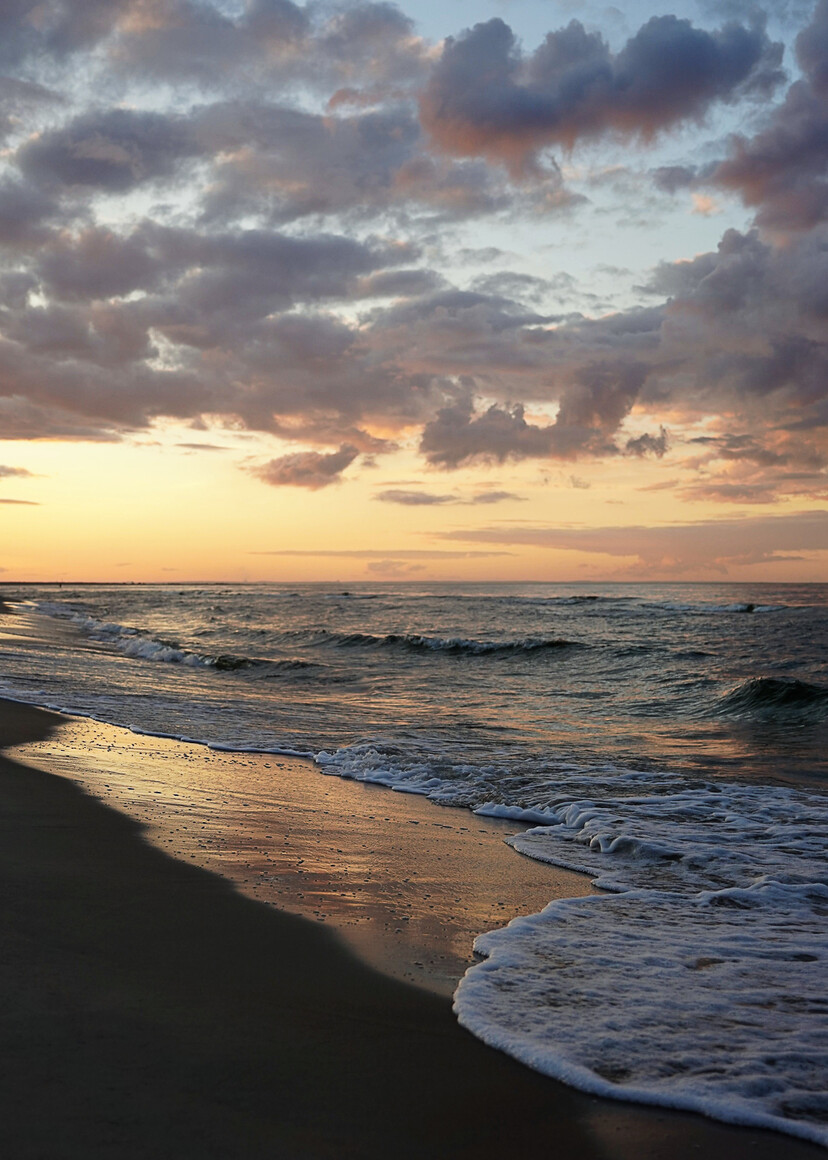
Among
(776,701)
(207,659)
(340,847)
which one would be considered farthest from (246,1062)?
(207,659)

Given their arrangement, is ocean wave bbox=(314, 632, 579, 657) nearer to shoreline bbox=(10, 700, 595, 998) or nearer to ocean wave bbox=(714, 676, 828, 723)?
ocean wave bbox=(714, 676, 828, 723)

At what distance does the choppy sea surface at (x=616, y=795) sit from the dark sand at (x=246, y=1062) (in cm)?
20

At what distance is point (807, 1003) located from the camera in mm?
3305

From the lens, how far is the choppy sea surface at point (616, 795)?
2.90m

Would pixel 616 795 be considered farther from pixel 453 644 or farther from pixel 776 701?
pixel 453 644

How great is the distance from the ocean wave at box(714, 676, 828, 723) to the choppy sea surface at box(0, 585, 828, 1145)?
0.16 feet

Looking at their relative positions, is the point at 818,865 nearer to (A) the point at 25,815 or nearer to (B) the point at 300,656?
(A) the point at 25,815

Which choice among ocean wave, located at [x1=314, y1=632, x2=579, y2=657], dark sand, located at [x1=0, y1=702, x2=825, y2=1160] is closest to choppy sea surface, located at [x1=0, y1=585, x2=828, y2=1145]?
dark sand, located at [x1=0, y1=702, x2=825, y2=1160]

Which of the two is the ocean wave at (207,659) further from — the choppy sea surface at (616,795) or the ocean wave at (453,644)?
the ocean wave at (453,644)

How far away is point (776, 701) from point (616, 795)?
7.32m

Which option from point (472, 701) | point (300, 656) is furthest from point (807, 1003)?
point (300, 656)

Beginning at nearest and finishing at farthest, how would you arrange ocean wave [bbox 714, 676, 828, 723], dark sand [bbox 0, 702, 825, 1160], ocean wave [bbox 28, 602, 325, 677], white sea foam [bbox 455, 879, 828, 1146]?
1. dark sand [bbox 0, 702, 825, 1160]
2. white sea foam [bbox 455, 879, 828, 1146]
3. ocean wave [bbox 714, 676, 828, 723]
4. ocean wave [bbox 28, 602, 325, 677]

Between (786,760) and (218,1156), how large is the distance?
878 cm

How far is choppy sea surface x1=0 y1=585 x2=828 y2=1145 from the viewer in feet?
9.50
